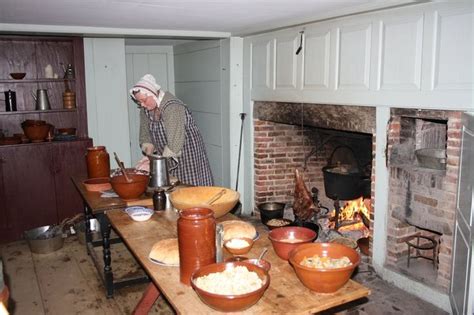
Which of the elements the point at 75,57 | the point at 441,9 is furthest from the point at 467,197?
the point at 75,57

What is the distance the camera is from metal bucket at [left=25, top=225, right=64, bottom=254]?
4.53 meters

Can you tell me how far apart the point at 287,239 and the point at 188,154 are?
2.21 meters

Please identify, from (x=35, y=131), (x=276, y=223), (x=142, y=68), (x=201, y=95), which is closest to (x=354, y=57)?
(x=276, y=223)

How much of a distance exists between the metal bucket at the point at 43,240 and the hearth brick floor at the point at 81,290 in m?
0.06

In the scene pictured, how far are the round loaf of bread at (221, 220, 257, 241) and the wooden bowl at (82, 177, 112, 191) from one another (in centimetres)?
144

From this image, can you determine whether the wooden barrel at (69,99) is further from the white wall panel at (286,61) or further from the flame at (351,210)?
the flame at (351,210)

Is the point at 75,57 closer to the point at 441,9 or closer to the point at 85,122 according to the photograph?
the point at 85,122

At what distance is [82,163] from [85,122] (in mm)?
551

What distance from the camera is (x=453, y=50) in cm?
295

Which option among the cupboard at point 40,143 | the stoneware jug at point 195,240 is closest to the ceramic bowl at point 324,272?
the stoneware jug at point 195,240

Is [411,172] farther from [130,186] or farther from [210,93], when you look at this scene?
[210,93]

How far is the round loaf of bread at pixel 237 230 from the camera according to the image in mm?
2221

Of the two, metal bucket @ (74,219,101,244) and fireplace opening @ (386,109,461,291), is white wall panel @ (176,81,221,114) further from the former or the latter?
fireplace opening @ (386,109,461,291)

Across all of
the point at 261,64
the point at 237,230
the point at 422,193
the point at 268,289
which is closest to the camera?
the point at 268,289
